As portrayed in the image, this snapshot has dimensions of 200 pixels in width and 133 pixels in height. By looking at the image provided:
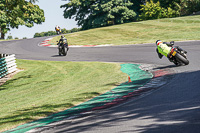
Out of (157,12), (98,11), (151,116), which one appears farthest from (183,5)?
(151,116)

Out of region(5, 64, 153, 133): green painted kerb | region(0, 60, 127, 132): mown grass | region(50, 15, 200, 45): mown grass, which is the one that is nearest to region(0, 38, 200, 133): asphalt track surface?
region(5, 64, 153, 133): green painted kerb

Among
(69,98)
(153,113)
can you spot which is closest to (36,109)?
(69,98)

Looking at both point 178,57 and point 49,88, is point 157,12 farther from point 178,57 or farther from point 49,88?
point 49,88

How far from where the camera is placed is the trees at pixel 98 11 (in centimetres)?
5891

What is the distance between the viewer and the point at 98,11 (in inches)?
2370

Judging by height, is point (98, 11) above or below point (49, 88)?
above

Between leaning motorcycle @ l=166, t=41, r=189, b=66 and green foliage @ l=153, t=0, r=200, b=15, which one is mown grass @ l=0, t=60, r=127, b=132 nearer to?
leaning motorcycle @ l=166, t=41, r=189, b=66

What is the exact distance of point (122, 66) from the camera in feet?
52.6

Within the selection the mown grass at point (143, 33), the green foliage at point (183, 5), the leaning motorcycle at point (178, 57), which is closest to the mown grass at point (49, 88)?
the leaning motorcycle at point (178, 57)

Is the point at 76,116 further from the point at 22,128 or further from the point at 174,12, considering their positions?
the point at 174,12

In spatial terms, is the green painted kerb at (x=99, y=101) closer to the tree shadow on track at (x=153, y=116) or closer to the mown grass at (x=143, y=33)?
the tree shadow on track at (x=153, y=116)

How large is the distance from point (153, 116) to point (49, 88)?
756 centimetres

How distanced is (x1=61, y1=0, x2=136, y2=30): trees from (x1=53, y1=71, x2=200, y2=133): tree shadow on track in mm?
51737

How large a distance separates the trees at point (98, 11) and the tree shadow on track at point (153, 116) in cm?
5174
